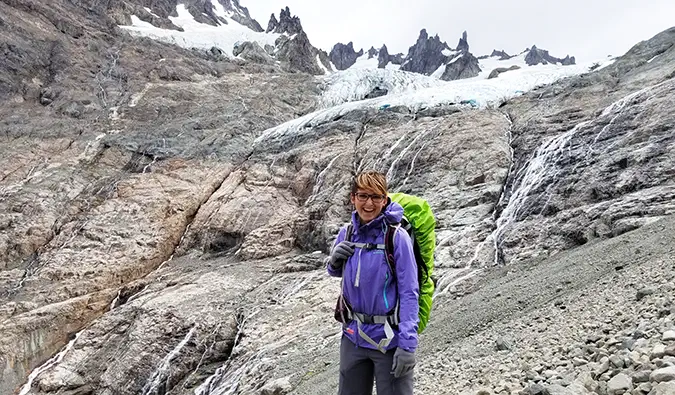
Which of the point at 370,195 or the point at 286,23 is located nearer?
the point at 370,195

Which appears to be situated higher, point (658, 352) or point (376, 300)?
point (376, 300)

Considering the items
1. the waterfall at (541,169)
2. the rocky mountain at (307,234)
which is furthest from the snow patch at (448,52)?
the waterfall at (541,169)

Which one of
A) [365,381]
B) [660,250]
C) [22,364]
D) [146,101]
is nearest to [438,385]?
[365,381]

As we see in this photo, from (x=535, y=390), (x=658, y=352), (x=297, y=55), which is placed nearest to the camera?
(x=658, y=352)

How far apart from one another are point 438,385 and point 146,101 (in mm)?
36291

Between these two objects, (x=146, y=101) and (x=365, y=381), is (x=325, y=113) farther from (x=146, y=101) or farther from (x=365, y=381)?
(x=365, y=381)

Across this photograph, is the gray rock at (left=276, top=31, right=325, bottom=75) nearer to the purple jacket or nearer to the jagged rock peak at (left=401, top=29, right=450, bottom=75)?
the purple jacket

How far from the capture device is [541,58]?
132500mm

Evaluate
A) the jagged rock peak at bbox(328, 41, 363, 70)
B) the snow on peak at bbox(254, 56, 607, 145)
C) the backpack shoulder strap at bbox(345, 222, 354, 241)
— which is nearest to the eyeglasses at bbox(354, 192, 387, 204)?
the backpack shoulder strap at bbox(345, 222, 354, 241)

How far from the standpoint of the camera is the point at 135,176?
26344 mm

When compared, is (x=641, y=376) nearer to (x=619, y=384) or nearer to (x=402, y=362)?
(x=619, y=384)

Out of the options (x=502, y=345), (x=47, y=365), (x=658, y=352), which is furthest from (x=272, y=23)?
(x=658, y=352)

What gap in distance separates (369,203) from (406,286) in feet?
2.83

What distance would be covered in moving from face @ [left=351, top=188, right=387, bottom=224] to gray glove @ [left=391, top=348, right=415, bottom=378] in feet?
4.18
